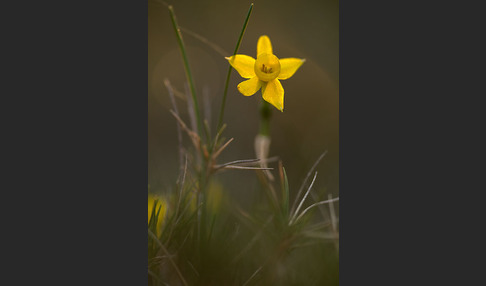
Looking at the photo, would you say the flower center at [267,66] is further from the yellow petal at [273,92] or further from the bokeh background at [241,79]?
the bokeh background at [241,79]

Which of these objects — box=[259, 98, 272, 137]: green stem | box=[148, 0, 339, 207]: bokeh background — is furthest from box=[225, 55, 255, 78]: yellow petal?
box=[259, 98, 272, 137]: green stem

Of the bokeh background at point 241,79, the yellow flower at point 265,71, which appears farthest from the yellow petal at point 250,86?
the bokeh background at point 241,79

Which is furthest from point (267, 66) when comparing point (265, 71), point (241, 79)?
point (241, 79)

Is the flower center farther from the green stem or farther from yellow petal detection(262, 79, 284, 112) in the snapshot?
the green stem

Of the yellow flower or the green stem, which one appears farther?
the green stem

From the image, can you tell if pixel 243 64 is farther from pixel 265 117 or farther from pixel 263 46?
pixel 265 117

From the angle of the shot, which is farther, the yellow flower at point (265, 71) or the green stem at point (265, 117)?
the green stem at point (265, 117)

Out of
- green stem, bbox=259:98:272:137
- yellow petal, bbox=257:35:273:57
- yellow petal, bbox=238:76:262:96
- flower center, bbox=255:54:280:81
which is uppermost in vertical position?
yellow petal, bbox=257:35:273:57
